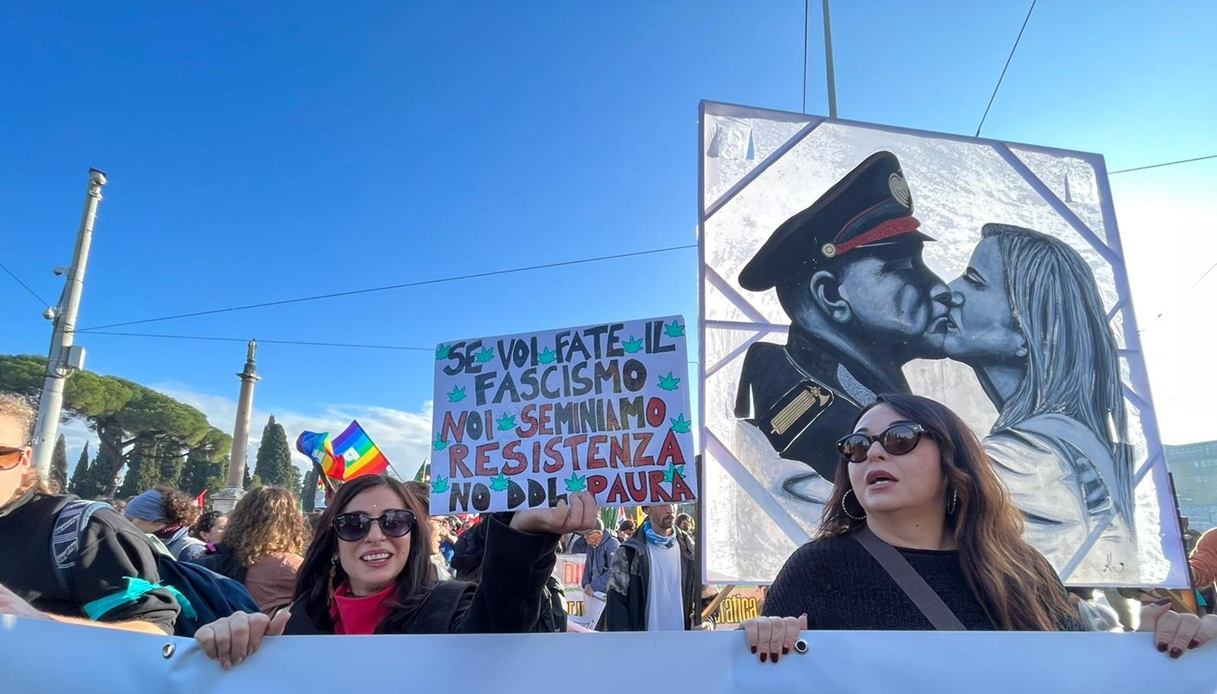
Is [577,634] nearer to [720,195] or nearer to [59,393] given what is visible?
[720,195]

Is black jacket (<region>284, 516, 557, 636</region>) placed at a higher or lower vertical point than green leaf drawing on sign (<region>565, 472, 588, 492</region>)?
lower

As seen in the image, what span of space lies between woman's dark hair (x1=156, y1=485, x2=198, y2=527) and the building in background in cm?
947

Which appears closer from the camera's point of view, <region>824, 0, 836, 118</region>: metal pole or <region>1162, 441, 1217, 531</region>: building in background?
<region>824, 0, 836, 118</region>: metal pole

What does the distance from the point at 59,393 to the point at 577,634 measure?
1133 cm

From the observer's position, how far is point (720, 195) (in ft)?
10.7

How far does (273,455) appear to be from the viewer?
49.1 meters

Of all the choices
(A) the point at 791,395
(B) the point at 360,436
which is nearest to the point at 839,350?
(A) the point at 791,395

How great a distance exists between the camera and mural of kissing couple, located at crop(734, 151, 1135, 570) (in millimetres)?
3084

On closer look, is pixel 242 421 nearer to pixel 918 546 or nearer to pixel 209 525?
pixel 209 525

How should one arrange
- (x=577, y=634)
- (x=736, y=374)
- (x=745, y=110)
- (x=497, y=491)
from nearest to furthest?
(x=577, y=634), (x=497, y=491), (x=736, y=374), (x=745, y=110)

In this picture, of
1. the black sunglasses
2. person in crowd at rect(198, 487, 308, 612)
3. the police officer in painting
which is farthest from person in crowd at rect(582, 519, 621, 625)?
the black sunglasses

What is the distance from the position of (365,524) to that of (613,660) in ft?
2.94

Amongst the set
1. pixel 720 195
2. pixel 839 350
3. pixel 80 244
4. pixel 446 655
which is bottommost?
Result: pixel 446 655

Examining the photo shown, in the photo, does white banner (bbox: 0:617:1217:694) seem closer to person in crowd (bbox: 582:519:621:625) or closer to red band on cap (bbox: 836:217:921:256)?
red band on cap (bbox: 836:217:921:256)
